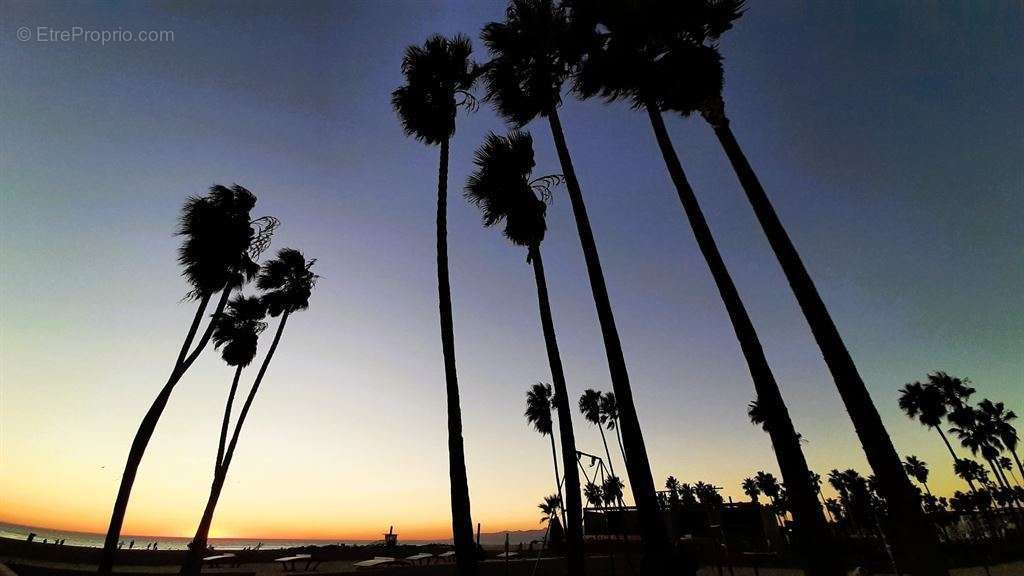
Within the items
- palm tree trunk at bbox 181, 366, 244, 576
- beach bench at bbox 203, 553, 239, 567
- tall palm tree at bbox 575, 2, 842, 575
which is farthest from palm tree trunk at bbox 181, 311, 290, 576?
tall palm tree at bbox 575, 2, 842, 575

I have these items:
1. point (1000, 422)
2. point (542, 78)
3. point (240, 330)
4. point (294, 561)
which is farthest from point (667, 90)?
point (1000, 422)

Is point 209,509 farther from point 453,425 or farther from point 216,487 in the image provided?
point 453,425

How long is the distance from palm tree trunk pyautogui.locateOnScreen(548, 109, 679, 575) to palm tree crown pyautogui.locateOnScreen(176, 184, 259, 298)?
1500 centimetres

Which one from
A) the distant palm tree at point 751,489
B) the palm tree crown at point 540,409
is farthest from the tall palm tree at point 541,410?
the distant palm tree at point 751,489

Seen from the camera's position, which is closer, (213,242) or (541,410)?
(213,242)

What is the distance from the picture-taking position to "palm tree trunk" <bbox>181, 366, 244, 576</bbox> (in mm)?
18172

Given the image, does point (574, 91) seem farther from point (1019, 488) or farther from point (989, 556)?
point (1019, 488)

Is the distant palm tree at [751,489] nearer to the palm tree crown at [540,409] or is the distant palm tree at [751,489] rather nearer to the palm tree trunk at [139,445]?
the palm tree crown at [540,409]

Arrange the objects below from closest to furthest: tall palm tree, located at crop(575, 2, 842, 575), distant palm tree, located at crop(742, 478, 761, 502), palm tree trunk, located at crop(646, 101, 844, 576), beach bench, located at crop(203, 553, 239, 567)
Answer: palm tree trunk, located at crop(646, 101, 844, 576) < tall palm tree, located at crop(575, 2, 842, 575) < beach bench, located at crop(203, 553, 239, 567) < distant palm tree, located at crop(742, 478, 761, 502)

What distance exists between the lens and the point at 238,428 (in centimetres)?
2273

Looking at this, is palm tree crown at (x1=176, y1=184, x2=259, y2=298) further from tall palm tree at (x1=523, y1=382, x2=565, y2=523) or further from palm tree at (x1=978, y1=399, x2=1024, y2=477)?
palm tree at (x1=978, y1=399, x2=1024, y2=477)

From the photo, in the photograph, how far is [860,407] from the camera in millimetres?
7859

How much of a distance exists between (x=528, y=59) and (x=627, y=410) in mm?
12930

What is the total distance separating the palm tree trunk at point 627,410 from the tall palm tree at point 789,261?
372 centimetres
